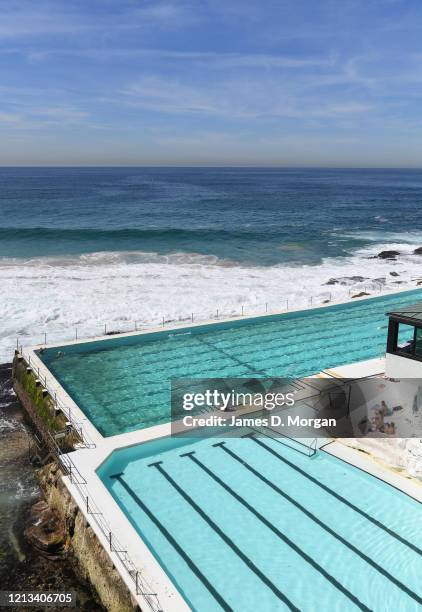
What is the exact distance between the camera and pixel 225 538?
784 centimetres

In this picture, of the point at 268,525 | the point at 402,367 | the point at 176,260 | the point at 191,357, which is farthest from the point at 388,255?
the point at 268,525

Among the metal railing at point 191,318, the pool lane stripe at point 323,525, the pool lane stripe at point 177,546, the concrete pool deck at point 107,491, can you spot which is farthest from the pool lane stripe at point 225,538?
the metal railing at point 191,318

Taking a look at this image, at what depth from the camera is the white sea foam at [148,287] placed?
838 inches

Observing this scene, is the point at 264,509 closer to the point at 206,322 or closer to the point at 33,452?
the point at 33,452

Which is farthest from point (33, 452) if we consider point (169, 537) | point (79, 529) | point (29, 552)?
point (169, 537)

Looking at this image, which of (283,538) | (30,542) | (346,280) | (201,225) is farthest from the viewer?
(201,225)

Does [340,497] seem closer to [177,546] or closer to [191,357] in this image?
[177,546]

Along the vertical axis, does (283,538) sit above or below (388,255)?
below

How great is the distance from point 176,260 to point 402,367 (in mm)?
27517

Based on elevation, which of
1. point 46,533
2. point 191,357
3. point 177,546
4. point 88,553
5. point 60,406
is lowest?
point 46,533

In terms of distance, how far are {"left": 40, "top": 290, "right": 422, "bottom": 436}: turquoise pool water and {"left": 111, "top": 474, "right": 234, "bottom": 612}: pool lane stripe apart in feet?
7.20

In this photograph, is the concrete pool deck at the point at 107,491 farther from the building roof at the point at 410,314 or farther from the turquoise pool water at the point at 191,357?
the building roof at the point at 410,314

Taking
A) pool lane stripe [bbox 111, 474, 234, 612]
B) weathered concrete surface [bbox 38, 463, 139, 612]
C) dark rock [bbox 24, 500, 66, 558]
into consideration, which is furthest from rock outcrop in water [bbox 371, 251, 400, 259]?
dark rock [bbox 24, 500, 66, 558]

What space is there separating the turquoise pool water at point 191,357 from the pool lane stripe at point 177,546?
2194 mm
